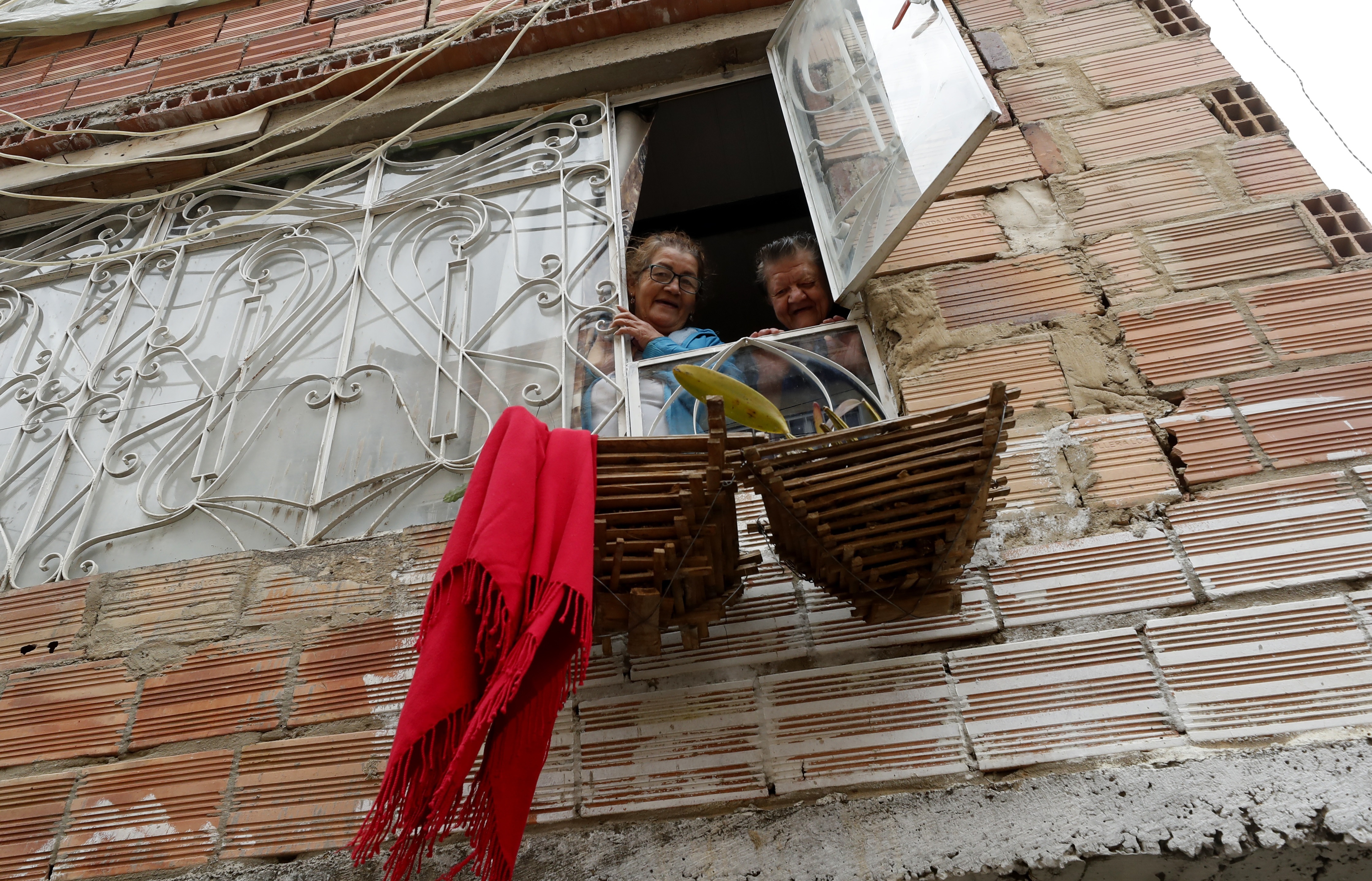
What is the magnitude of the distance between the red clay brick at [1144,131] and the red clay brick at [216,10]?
388cm

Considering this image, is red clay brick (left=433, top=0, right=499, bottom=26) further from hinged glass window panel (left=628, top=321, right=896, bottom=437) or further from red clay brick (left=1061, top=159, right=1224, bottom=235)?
red clay brick (left=1061, top=159, right=1224, bottom=235)

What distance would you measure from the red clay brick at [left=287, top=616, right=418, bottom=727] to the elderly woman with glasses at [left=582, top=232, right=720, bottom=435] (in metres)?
0.79

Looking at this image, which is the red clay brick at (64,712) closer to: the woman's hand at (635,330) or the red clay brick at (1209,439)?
the woman's hand at (635,330)

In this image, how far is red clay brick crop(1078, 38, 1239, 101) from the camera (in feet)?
9.41

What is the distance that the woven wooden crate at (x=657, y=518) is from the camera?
163 cm

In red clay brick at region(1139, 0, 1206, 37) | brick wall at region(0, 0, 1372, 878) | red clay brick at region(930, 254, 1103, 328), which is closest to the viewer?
brick wall at region(0, 0, 1372, 878)

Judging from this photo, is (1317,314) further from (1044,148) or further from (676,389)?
(676,389)

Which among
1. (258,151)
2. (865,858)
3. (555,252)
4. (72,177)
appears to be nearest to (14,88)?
(72,177)

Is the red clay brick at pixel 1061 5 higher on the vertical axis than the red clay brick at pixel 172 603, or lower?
higher

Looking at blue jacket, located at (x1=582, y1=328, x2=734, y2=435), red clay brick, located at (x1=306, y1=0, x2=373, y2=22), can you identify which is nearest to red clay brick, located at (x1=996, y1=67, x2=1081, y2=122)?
blue jacket, located at (x1=582, y1=328, x2=734, y2=435)

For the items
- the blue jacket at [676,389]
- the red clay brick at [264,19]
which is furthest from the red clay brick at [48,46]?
the blue jacket at [676,389]

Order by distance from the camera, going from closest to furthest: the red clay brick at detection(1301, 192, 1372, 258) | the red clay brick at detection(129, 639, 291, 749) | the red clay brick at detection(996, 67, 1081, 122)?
the red clay brick at detection(129, 639, 291, 749)
the red clay brick at detection(1301, 192, 1372, 258)
the red clay brick at detection(996, 67, 1081, 122)

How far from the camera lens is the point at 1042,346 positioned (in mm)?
2346

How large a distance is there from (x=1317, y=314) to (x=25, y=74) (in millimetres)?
5448
